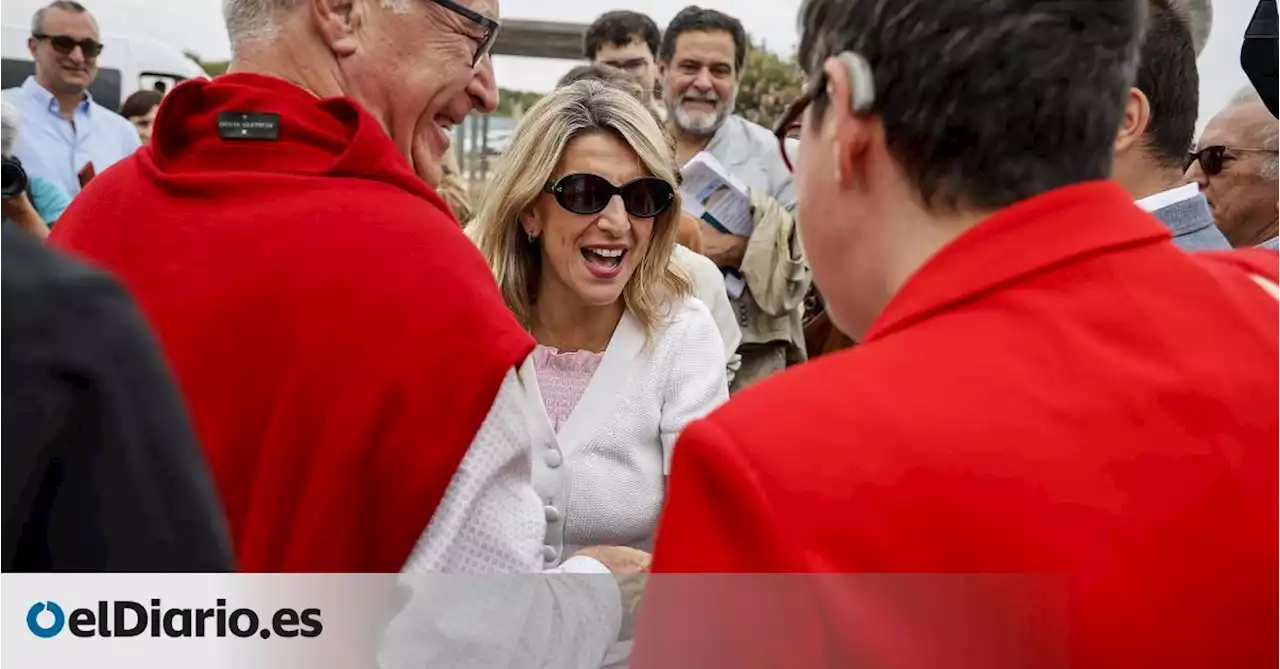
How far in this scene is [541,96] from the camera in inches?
135

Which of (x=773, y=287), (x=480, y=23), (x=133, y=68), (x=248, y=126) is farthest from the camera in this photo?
(x=133, y=68)

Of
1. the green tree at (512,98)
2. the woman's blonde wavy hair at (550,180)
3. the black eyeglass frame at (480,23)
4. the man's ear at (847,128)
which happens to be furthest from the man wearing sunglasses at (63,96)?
the man's ear at (847,128)

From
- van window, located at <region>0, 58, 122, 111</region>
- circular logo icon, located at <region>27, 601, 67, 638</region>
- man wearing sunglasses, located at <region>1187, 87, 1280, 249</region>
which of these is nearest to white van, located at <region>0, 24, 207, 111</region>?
van window, located at <region>0, 58, 122, 111</region>

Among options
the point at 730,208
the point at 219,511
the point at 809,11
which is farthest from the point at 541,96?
the point at 219,511

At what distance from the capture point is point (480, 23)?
76.5 inches

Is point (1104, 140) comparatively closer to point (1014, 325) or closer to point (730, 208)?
point (1014, 325)

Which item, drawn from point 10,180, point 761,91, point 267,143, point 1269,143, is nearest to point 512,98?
point 761,91

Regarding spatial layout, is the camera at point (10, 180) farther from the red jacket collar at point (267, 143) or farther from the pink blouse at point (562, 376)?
the pink blouse at point (562, 376)

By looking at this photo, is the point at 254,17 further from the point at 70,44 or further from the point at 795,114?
the point at 70,44

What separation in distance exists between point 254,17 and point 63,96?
400cm

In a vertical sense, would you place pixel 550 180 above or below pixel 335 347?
below

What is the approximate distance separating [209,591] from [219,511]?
173 millimetres

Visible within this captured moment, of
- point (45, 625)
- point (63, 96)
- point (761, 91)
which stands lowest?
point (761, 91)

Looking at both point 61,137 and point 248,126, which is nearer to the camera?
point 248,126
